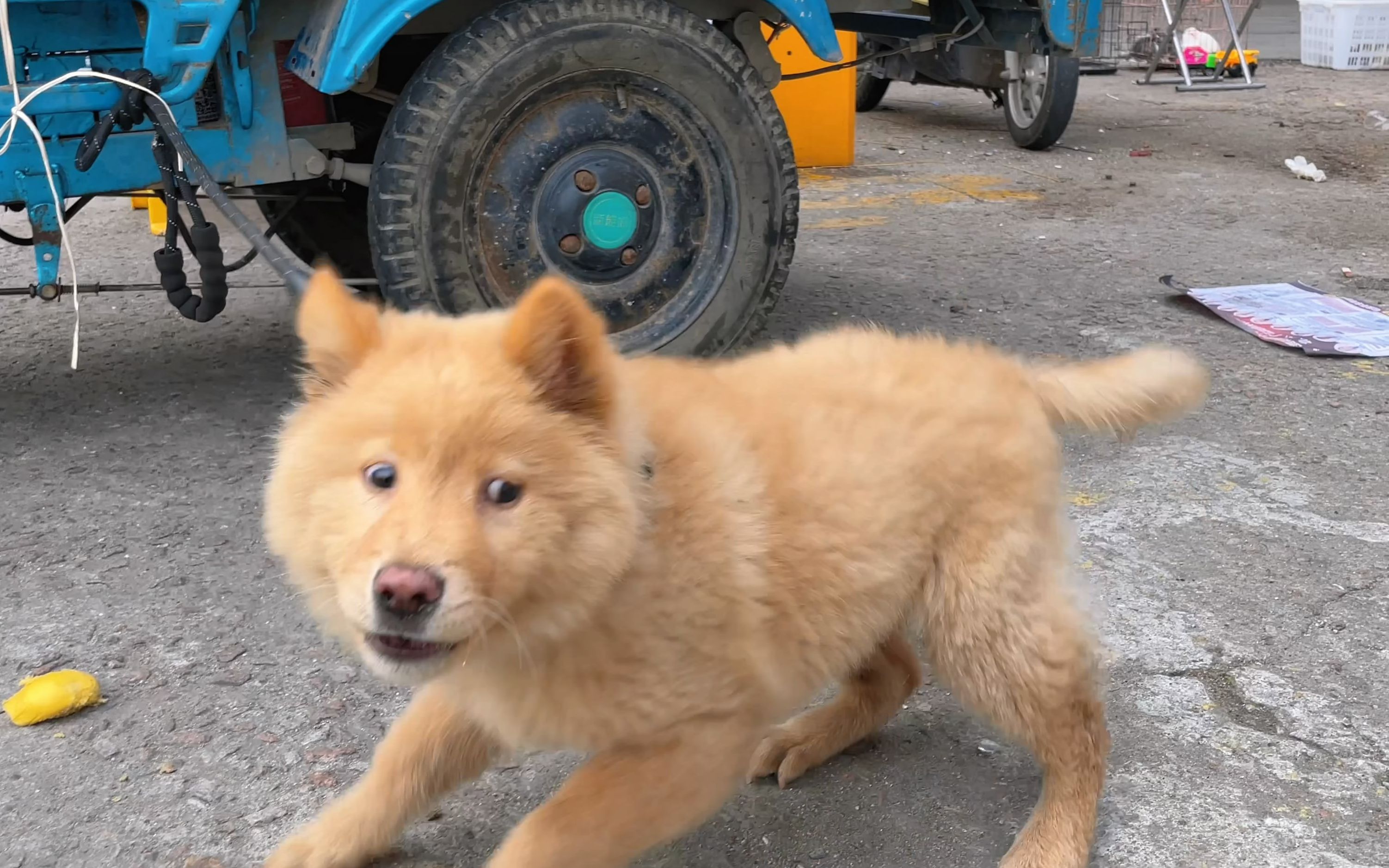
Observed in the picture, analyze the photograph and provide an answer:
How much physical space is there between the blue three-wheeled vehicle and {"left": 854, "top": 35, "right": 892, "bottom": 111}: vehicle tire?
22.3 feet

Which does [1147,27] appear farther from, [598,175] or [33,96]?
[33,96]

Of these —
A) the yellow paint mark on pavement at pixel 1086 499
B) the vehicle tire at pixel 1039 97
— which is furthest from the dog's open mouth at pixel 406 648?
the vehicle tire at pixel 1039 97

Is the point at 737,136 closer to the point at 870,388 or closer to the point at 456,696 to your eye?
the point at 870,388

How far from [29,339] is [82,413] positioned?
41.8 inches

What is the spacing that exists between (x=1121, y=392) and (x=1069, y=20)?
3.91 meters

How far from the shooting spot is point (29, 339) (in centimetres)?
497

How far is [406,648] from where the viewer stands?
5.45ft

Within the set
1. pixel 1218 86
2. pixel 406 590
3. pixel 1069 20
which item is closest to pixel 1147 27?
pixel 1218 86

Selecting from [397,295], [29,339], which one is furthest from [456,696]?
[29,339]

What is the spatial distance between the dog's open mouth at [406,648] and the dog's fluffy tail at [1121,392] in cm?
133

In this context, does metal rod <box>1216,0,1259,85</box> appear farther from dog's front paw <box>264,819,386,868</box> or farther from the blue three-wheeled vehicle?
dog's front paw <box>264,819,386,868</box>

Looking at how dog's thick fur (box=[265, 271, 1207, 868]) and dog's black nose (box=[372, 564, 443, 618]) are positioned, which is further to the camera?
dog's thick fur (box=[265, 271, 1207, 868])

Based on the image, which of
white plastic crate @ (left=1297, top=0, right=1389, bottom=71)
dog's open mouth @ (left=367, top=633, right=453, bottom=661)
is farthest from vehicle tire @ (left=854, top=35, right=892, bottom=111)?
dog's open mouth @ (left=367, top=633, right=453, bottom=661)

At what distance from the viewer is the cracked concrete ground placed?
Result: 2.25 meters
